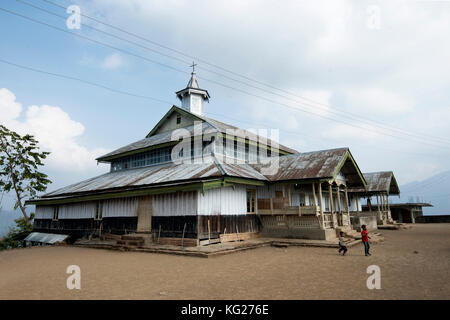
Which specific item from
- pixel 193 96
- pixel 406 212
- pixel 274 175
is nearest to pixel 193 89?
pixel 193 96

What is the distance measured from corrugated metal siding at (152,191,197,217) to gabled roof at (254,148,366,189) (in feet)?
19.6

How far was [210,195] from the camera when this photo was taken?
15242mm

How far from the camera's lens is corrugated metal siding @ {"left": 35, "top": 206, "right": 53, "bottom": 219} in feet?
81.3

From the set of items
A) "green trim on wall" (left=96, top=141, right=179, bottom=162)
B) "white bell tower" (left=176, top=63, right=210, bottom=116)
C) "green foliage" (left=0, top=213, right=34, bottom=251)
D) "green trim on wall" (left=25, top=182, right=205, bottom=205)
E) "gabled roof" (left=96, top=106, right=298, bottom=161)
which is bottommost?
"green foliage" (left=0, top=213, right=34, bottom=251)

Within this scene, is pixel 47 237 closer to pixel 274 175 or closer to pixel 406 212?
pixel 274 175

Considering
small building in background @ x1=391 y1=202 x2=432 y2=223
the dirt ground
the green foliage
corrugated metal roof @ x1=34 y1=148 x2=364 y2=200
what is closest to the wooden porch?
corrugated metal roof @ x1=34 y1=148 x2=364 y2=200

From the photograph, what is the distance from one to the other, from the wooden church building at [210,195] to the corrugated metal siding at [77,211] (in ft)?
0.26

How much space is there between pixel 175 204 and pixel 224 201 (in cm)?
283

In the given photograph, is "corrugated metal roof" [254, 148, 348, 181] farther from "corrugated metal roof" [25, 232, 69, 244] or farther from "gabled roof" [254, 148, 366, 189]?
"corrugated metal roof" [25, 232, 69, 244]

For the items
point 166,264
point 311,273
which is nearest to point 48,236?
point 166,264

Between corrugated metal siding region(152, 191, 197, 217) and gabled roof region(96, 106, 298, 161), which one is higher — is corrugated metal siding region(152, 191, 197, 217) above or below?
below
